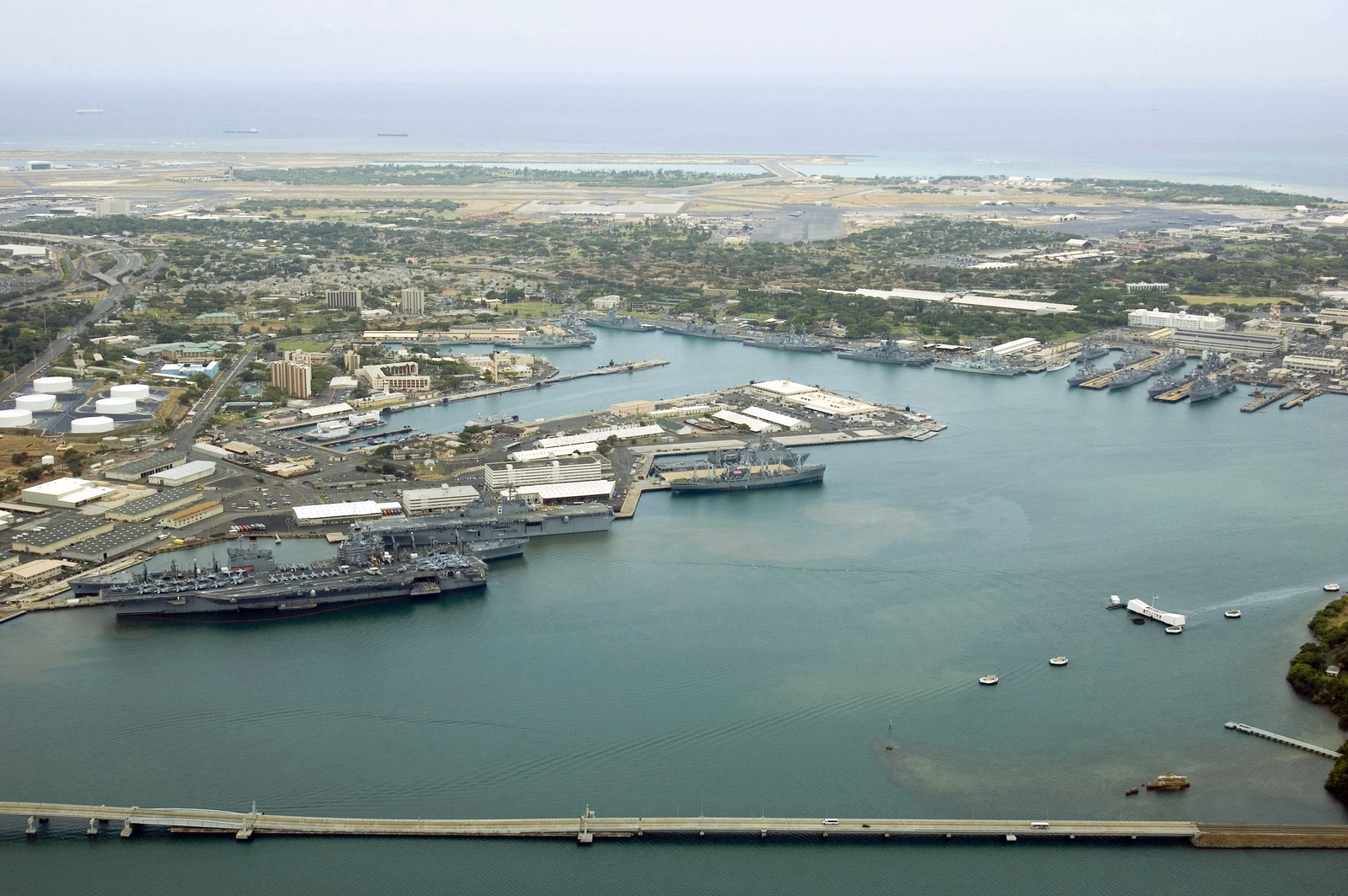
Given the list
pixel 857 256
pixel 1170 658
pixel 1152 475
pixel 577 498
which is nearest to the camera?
pixel 1170 658

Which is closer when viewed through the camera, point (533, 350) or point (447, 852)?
point (447, 852)

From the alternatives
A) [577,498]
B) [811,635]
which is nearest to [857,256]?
[577,498]

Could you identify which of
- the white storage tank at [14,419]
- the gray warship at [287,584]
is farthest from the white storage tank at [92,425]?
the gray warship at [287,584]

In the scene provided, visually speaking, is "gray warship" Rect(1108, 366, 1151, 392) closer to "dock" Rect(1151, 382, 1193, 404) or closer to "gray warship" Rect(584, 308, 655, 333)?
"dock" Rect(1151, 382, 1193, 404)

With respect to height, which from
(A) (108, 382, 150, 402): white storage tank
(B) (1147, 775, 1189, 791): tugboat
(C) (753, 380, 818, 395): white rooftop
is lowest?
(B) (1147, 775, 1189, 791): tugboat

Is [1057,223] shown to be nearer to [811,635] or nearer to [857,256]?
[857,256]

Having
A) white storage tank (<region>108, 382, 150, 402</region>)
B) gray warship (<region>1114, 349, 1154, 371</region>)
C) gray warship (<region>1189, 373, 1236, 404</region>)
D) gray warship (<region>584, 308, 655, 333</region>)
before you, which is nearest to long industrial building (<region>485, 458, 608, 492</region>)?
white storage tank (<region>108, 382, 150, 402</region>)
